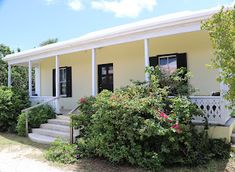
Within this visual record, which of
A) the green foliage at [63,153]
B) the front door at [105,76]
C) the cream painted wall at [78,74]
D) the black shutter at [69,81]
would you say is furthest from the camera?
the black shutter at [69,81]

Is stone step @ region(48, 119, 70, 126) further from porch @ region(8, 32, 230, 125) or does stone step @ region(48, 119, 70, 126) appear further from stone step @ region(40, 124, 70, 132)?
porch @ region(8, 32, 230, 125)

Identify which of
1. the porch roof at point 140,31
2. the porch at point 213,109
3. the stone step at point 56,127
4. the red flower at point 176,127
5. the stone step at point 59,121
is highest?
the porch roof at point 140,31

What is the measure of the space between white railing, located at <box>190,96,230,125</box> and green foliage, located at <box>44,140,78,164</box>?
138 inches

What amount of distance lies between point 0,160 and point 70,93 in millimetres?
6727

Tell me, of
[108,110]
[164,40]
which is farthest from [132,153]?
[164,40]

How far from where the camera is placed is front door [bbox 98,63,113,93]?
11484mm

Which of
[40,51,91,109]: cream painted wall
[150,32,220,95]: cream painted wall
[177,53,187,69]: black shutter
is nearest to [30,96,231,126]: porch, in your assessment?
[150,32,220,95]: cream painted wall

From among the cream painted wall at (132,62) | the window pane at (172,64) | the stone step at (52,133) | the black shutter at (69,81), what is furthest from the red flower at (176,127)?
the black shutter at (69,81)

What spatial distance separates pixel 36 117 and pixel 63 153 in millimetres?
3493

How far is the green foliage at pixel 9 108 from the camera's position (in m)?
10.2

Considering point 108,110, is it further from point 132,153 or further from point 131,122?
point 132,153

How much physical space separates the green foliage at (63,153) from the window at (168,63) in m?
4.65

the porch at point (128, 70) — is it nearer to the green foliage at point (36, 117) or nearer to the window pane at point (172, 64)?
the window pane at point (172, 64)

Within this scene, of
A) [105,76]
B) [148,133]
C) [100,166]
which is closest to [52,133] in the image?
[100,166]
